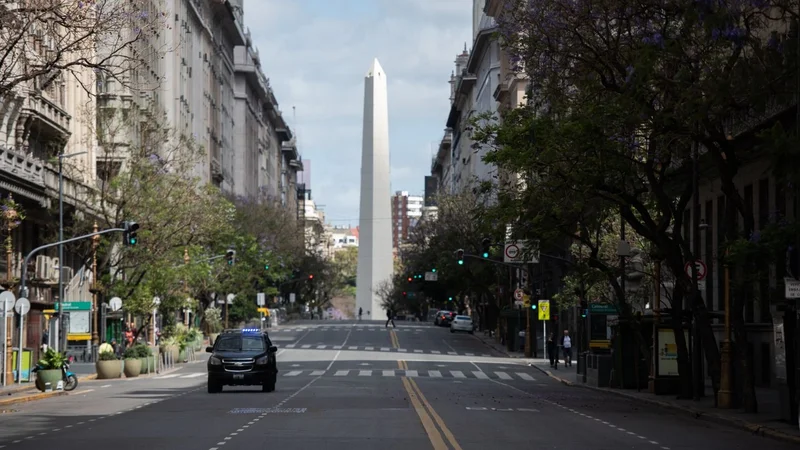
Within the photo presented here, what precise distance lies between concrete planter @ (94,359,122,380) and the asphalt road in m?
1.60

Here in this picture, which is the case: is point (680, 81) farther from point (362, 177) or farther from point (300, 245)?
point (362, 177)

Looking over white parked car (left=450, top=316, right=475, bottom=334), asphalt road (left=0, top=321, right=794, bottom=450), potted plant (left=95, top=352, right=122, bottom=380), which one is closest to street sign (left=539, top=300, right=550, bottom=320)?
asphalt road (left=0, top=321, right=794, bottom=450)

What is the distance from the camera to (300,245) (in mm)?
127125

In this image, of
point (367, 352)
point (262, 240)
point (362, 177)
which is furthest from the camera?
point (362, 177)

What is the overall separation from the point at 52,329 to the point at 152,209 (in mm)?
6661

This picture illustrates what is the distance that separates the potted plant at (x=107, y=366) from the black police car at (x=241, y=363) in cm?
1350

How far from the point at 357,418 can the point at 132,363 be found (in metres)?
27.7

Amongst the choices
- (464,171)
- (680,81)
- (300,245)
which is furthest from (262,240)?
(680,81)

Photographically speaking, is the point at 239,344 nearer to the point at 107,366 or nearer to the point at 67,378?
the point at 67,378

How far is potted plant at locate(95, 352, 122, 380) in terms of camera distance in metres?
50.6

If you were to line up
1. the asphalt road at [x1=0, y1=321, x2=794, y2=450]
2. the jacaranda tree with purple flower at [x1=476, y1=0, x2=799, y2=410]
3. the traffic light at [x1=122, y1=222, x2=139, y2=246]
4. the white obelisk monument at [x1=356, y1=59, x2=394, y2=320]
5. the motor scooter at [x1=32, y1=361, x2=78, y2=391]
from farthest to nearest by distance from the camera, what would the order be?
1. the white obelisk monument at [x1=356, y1=59, x2=394, y2=320]
2. the traffic light at [x1=122, y1=222, x2=139, y2=246]
3. the motor scooter at [x1=32, y1=361, x2=78, y2=391]
4. the jacaranda tree with purple flower at [x1=476, y1=0, x2=799, y2=410]
5. the asphalt road at [x1=0, y1=321, x2=794, y2=450]

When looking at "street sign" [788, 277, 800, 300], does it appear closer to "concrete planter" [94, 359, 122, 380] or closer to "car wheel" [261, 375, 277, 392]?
"car wheel" [261, 375, 277, 392]

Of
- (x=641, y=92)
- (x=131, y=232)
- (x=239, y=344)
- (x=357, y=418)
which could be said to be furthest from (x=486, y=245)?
(x=357, y=418)

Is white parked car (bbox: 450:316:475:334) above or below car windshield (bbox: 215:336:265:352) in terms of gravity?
below
